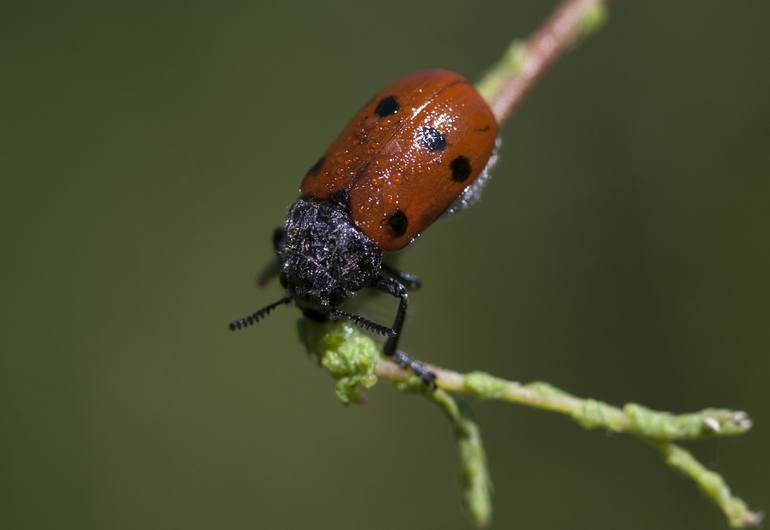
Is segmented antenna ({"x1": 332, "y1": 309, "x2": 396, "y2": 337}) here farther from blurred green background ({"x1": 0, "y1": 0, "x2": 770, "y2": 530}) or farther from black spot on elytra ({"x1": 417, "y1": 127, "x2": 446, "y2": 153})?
blurred green background ({"x1": 0, "y1": 0, "x2": 770, "y2": 530})

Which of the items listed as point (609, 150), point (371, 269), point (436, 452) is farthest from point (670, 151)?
point (371, 269)

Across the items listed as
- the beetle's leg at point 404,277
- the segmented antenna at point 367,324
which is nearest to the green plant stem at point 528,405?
the segmented antenna at point 367,324

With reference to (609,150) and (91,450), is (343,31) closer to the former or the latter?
(609,150)

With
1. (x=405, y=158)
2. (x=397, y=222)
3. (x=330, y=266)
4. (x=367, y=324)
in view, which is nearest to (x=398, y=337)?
(x=367, y=324)

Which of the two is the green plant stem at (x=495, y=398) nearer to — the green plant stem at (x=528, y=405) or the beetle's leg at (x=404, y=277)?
Result: the green plant stem at (x=528, y=405)

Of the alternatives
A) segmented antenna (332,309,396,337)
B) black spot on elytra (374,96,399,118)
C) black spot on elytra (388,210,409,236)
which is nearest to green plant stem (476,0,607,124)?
black spot on elytra (374,96,399,118)

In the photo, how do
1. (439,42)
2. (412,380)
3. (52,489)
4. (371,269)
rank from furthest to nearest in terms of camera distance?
(439,42)
(52,489)
(371,269)
(412,380)
